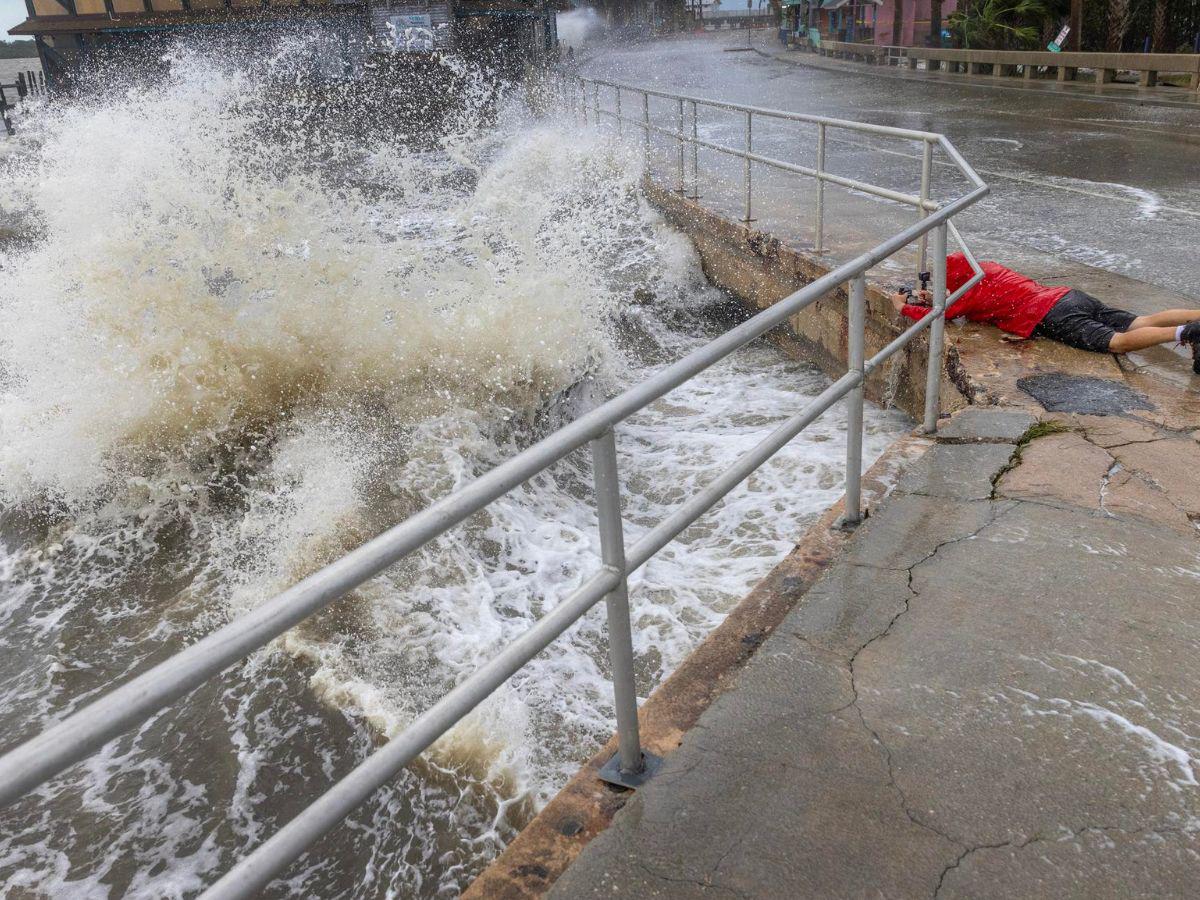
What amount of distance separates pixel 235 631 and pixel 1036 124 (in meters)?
16.6

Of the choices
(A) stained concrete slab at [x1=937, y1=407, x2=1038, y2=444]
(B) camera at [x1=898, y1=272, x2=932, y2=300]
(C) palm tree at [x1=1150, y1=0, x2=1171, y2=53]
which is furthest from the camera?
(C) palm tree at [x1=1150, y1=0, x2=1171, y2=53]

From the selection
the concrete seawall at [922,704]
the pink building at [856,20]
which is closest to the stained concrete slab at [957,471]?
the concrete seawall at [922,704]

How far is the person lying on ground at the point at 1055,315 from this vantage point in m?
4.77

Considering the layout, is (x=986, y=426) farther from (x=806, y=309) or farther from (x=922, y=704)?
(x=806, y=309)

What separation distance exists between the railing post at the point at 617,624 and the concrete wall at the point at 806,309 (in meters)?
3.38

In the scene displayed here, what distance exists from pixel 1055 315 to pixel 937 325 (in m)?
1.80

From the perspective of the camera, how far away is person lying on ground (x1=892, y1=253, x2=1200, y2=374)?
4766mm

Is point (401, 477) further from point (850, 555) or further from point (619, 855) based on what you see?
point (619, 855)

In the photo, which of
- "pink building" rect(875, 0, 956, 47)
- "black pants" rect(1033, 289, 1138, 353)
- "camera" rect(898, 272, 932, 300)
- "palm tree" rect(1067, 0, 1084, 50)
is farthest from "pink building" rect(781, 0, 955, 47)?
"black pants" rect(1033, 289, 1138, 353)

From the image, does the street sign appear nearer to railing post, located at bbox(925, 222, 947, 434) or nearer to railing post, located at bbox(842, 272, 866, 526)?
railing post, located at bbox(925, 222, 947, 434)

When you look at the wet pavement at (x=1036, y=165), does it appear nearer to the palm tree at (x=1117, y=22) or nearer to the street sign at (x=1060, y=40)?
the street sign at (x=1060, y=40)

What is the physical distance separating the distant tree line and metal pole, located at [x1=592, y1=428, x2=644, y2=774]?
2447 centimetres

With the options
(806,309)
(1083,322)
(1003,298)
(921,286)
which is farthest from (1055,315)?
(806,309)

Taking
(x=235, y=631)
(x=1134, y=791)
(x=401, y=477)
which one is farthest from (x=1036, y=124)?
(x=235, y=631)
